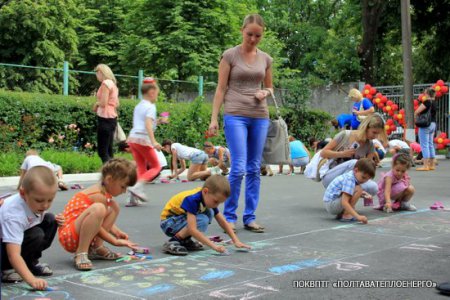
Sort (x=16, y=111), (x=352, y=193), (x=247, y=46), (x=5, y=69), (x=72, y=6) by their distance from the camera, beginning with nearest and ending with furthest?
(x=247, y=46)
(x=352, y=193)
(x=16, y=111)
(x=5, y=69)
(x=72, y=6)

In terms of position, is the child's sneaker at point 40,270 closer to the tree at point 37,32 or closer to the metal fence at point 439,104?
the metal fence at point 439,104

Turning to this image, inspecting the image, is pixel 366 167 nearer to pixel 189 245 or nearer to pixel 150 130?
pixel 189 245

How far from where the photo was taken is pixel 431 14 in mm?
27891

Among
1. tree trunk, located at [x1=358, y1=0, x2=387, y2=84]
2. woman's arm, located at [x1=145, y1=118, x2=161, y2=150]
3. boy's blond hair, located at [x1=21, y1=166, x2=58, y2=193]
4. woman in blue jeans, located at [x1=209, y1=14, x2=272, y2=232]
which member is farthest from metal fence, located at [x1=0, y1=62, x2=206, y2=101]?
boy's blond hair, located at [x1=21, y1=166, x2=58, y2=193]

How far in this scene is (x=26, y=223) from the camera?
4.35m

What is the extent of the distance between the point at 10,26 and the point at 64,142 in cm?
1985

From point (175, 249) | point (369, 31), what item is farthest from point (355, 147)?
point (369, 31)

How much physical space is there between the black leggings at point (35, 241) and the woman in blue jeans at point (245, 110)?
2321 mm

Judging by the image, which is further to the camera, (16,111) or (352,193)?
(16,111)

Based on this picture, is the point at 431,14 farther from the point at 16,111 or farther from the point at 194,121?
the point at 16,111

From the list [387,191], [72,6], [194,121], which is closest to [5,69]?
[194,121]

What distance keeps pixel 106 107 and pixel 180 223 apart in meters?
5.06

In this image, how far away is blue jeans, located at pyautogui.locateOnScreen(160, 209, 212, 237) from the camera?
557 cm

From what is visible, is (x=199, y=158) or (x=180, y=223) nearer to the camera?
(x=180, y=223)
